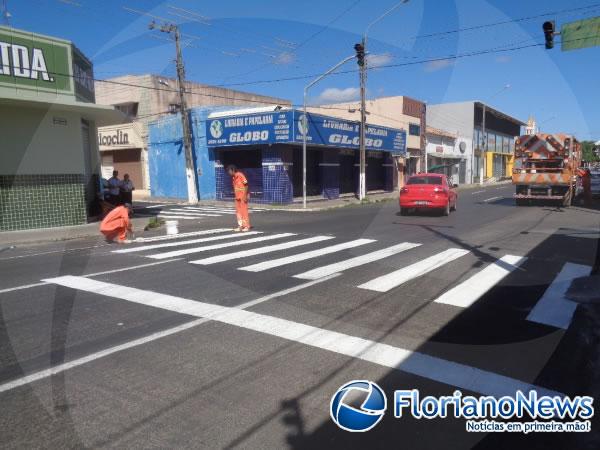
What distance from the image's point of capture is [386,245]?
34.7 ft

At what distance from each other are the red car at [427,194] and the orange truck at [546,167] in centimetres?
535

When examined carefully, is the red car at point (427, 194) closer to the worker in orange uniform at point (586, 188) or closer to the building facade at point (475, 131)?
the worker in orange uniform at point (586, 188)

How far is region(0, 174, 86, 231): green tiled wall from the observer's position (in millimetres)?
13336

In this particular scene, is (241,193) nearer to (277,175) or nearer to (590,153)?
(277,175)

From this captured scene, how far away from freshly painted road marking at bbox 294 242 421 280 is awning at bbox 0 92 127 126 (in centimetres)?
997

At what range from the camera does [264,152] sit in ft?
81.4

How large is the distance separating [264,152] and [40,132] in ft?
40.9

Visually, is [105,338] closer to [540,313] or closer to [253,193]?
[540,313]

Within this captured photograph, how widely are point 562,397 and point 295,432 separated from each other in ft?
6.83

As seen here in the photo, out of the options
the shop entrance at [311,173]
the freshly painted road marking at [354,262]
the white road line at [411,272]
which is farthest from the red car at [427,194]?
the shop entrance at [311,173]

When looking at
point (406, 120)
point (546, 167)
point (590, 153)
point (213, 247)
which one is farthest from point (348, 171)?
point (590, 153)

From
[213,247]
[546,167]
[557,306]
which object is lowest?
[557,306]

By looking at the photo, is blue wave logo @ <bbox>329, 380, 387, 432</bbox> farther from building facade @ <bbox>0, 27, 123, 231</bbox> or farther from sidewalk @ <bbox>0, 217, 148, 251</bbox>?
building facade @ <bbox>0, 27, 123, 231</bbox>

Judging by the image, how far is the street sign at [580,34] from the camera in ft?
39.9
